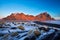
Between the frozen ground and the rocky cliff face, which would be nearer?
the frozen ground

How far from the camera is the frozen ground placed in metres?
2.26

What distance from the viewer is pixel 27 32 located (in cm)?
232

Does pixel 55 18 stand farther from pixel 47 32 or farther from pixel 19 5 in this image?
pixel 19 5

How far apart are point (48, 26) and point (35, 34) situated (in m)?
0.34

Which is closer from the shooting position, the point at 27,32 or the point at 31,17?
the point at 27,32

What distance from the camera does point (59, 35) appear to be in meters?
2.32

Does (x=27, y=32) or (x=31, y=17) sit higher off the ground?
(x=31, y=17)

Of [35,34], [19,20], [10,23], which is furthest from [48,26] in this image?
[10,23]

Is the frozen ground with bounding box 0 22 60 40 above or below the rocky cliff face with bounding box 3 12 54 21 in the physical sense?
below

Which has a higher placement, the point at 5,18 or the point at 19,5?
the point at 19,5

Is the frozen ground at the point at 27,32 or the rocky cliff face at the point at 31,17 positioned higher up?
the rocky cliff face at the point at 31,17

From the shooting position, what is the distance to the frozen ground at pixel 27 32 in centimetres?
226

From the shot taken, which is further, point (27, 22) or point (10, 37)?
point (27, 22)

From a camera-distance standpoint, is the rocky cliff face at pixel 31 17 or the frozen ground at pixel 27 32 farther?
the rocky cliff face at pixel 31 17
